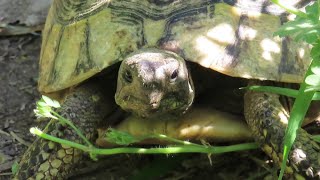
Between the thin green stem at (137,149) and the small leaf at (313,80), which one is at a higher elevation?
the small leaf at (313,80)

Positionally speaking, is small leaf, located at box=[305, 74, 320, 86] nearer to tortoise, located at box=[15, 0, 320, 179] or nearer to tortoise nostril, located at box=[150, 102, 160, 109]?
tortoise, located at box=[15, 0, 320, 179]

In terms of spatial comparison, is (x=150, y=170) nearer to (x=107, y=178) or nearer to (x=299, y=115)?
(x=107, y=178)

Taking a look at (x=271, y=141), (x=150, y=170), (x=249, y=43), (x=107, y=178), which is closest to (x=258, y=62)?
(x=249, y=43)

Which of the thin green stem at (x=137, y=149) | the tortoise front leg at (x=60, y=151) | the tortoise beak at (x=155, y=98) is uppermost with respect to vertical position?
the tortoise beak at (x=155, y=98)

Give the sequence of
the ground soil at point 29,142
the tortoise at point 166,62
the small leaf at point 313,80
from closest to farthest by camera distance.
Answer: the small leaf at point 313,80, the tortoise at point 166,62, the ground soil at point 29,142

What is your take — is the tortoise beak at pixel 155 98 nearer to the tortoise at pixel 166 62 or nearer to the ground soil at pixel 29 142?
the tortoise at pixel 166 62

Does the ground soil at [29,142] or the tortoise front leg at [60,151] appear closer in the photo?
the tortoise front leg at [60,151]

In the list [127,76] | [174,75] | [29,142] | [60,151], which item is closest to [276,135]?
[174,75]

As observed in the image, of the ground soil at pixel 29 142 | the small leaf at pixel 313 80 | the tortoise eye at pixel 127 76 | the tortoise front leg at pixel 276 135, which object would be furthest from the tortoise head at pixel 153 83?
the small leaf at pixel 313 80

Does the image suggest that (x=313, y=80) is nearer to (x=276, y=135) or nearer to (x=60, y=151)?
(x=276, y=135)
